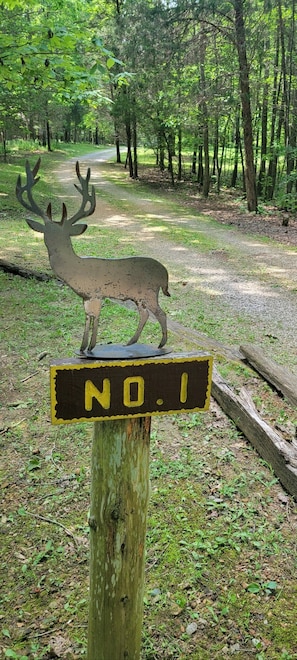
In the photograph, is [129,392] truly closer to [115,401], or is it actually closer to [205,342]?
[115,401]

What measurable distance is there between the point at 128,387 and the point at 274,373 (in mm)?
3503

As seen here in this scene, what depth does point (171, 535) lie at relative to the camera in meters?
3.06

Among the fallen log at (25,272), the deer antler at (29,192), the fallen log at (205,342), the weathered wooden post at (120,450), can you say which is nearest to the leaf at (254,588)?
the weathered wooden post at (120,450)

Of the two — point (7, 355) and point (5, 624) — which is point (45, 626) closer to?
point (5, 624)

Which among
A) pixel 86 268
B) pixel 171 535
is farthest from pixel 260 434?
pixel 86 268

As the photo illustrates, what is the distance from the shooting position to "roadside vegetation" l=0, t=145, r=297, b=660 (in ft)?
8.17

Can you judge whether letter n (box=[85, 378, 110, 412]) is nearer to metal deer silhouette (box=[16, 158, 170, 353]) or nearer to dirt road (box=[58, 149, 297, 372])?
metal deer silhouette (box=[16, 158, 170, 353])

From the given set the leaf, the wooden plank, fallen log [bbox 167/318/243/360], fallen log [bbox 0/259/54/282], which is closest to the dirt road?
fallen log [bbox 167/318/243/360]

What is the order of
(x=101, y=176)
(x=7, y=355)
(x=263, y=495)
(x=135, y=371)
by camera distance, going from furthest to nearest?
(x=101, y=176) → (x=7, y=355) → (x=263, y=495) → (x=135, y=371)

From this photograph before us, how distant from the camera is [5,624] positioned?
8.28 ft

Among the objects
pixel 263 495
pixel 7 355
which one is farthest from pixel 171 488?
pixel 7 355

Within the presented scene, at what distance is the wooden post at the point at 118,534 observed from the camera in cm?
179

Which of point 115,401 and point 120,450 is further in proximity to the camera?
point 120,450

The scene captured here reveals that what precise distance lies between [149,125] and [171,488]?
19682 mm
